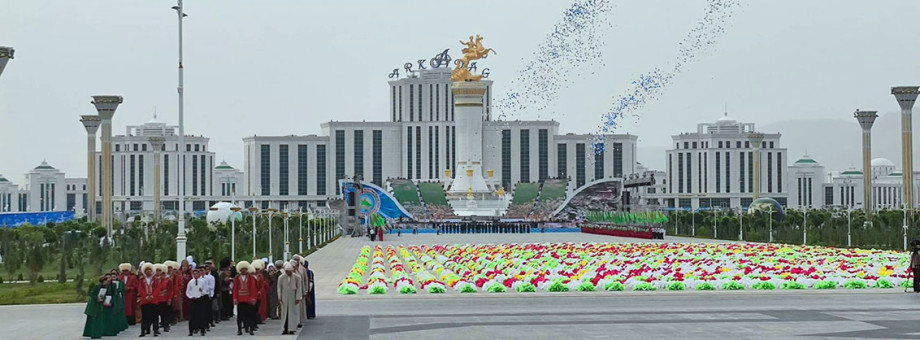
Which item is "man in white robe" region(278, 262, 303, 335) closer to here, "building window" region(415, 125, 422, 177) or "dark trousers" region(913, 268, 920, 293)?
"dark trousers" region(913, 268, 920, 293)

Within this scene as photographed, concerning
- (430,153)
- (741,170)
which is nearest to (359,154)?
(430,153)

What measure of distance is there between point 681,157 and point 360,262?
462 ft

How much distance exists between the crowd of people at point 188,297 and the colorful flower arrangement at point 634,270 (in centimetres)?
759

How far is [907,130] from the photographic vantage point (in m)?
92.4

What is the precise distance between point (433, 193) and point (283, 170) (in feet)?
178

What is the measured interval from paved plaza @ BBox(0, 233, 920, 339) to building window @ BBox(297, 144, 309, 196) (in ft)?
453

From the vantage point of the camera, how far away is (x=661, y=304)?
94.3 feet

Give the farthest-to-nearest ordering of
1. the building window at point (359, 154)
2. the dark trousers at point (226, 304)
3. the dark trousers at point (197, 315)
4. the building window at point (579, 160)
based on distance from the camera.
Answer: the building window at point (579, 160) < the building window at point (359, 154) < the dark trousers at point (226, 304) < the dark trousers at point (197, 315)

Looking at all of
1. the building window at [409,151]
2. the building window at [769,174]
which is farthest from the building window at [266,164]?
the building window at [769,174]

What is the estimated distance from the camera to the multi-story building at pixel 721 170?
178 metres

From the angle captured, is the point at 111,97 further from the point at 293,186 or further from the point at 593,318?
the point at 293,186

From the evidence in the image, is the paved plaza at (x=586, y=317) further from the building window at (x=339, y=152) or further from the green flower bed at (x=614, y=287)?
the building window at (x=339, y=152)

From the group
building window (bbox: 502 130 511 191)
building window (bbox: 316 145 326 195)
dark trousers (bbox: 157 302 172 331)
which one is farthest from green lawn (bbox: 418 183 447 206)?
dark trousers (bbox: 157 302 172 331)

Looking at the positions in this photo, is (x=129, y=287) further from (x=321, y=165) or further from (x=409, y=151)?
(x=321, y=165)
